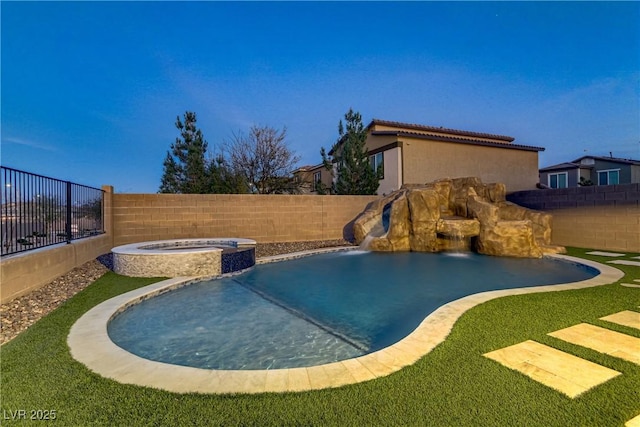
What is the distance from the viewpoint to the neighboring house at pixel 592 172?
21.2 meters

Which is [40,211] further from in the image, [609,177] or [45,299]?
[609,177]

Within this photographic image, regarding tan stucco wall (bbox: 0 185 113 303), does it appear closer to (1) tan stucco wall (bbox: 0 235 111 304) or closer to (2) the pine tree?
(1) tan stucco wall (bbox: 0 235 111 304)

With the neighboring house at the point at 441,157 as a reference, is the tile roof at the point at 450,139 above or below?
above

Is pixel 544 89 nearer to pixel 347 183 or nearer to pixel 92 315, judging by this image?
pixel 347 183

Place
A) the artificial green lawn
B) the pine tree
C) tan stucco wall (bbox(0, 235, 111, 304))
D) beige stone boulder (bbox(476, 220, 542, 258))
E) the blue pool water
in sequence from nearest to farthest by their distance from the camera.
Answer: the artificial green lawn
the blue pool water
tan stucco wall (bbox(0, 235, 111, 304))
beige stone boulder (bbox(476, 220, 542, 258))
the pine tree

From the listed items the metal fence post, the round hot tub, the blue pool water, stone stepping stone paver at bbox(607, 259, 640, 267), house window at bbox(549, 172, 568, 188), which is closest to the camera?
the blue pool water

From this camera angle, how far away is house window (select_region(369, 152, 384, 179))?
18.1 m

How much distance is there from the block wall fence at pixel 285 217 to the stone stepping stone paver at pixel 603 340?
945cm

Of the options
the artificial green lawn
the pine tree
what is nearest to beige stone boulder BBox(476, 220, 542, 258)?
the artificial green lawn

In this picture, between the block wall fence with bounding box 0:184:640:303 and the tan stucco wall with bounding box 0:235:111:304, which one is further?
the block wall fence with bounding box 0:184:640:303

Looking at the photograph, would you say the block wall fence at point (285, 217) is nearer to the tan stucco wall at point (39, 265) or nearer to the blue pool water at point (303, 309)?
the tan stucco wall at point (39, 265)

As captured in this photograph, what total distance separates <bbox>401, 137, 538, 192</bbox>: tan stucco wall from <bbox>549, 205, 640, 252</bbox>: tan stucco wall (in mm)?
6824

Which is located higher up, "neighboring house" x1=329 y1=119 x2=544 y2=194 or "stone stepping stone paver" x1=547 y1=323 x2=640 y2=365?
"neighboring house" x1=329 y1=119 x2=544 y2=194

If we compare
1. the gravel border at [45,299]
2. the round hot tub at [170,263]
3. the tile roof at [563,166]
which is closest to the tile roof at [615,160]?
the tile roof at [563,166]
